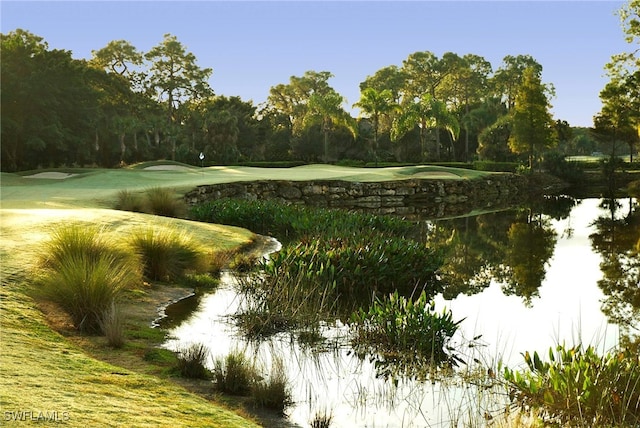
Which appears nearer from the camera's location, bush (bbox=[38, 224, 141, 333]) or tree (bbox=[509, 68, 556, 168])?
bush (bbox=[38, 224, 141, 333])

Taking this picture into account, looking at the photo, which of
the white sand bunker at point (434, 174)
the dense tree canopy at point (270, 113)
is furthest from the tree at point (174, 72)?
the white sand bunker at point (434, 174)

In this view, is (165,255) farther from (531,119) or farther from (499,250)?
(531,119)

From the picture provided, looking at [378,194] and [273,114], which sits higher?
[273,114]

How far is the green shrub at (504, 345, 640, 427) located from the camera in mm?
5043

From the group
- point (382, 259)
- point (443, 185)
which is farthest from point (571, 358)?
point (443, 185)

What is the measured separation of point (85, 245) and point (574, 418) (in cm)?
672

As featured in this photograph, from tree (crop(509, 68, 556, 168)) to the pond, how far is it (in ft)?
88.8

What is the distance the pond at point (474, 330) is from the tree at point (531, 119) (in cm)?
2705

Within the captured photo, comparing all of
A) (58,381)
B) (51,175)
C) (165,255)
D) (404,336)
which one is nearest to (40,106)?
(51,175)

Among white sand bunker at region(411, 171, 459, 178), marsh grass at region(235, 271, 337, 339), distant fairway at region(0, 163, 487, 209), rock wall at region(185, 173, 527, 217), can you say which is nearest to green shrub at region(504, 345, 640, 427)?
marsh grass at region(235, 271, 337, 339)

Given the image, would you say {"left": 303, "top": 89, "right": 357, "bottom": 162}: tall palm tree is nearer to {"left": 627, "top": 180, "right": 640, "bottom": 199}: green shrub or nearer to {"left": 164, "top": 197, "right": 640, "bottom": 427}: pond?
{"left": 627, "top": 180, "right": 640, "bottom": 199}: green shrub

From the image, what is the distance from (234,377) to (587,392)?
297 cm

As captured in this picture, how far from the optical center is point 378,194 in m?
31.9

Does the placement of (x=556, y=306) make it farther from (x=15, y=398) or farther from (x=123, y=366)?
(x=15, y=398)
